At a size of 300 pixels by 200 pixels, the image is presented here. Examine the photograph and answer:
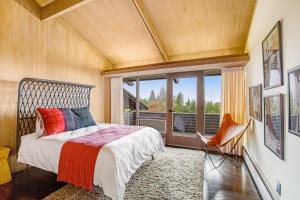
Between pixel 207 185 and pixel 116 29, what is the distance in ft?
11.6

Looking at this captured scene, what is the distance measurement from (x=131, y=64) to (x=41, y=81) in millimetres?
2534

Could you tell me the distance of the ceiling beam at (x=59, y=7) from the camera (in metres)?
2.88

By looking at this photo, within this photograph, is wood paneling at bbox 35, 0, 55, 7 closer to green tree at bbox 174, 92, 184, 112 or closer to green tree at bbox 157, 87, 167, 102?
green tree at bbox 157, 87, 167, 102

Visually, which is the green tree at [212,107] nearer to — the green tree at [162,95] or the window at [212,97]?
Answer: the window at [212,97]

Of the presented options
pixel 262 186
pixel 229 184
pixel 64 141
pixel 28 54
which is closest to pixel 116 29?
pixel 28 54

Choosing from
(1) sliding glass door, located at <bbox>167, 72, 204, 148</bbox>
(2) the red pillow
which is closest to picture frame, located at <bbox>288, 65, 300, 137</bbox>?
(1) sliding glass door, located at <bbox>167, 72, 204, 148</bbox>

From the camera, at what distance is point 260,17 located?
94.3 inches

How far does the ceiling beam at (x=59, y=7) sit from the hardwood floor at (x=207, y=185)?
112 inches

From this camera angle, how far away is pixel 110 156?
72.5 inches

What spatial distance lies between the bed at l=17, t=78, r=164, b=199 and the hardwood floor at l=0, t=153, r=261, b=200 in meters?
0.30

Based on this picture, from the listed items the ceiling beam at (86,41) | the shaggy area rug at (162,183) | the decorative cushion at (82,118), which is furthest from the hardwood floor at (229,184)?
the ceiling beam at (86,41)

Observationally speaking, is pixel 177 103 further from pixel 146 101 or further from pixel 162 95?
pixel 146 101

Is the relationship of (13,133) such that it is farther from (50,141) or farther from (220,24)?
(220,24)

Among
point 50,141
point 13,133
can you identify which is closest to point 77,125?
point 50,141
